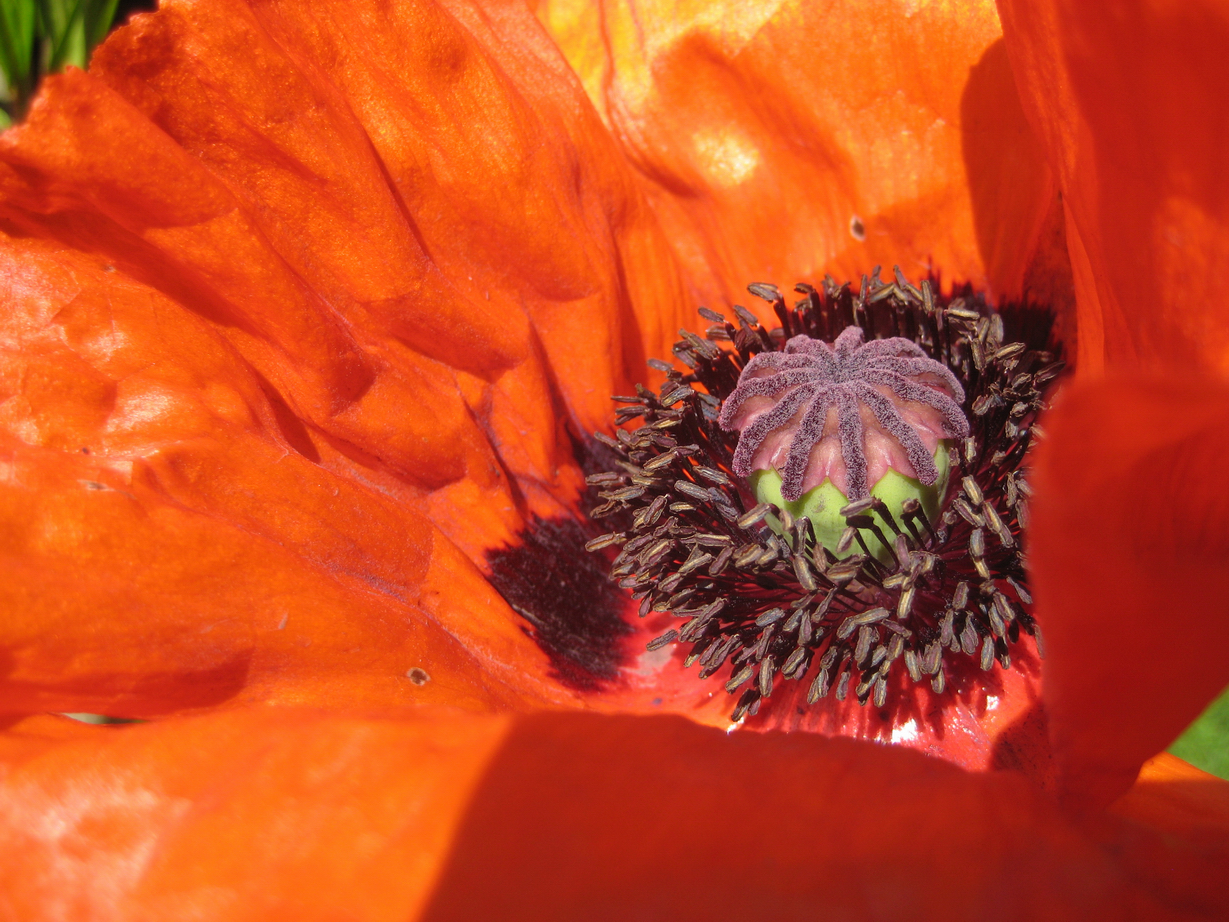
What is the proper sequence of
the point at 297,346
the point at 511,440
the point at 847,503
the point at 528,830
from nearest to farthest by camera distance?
1. the point at 528,830
2. the point at 297,346
3. the point at 847,503
4. the point at 511,440

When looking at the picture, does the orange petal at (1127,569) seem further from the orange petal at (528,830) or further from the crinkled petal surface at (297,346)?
the crinkled petal surface at (297,346)

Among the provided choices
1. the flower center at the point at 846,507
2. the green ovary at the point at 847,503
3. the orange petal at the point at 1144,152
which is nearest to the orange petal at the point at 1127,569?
the orange petal at the point at 1144,152

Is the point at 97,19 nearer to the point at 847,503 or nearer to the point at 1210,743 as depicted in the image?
the point at 847,503

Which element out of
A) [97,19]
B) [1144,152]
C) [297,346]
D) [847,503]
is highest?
[97,19]

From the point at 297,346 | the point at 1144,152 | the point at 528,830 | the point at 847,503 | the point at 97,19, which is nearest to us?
the point at 528,830

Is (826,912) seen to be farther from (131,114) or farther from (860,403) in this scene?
(131,114)

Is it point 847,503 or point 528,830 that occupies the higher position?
point 528,830

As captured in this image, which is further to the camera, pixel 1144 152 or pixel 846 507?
pixel 846 507

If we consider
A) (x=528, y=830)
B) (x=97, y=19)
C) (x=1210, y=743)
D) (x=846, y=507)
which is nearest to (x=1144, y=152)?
(x=846, y=507)
